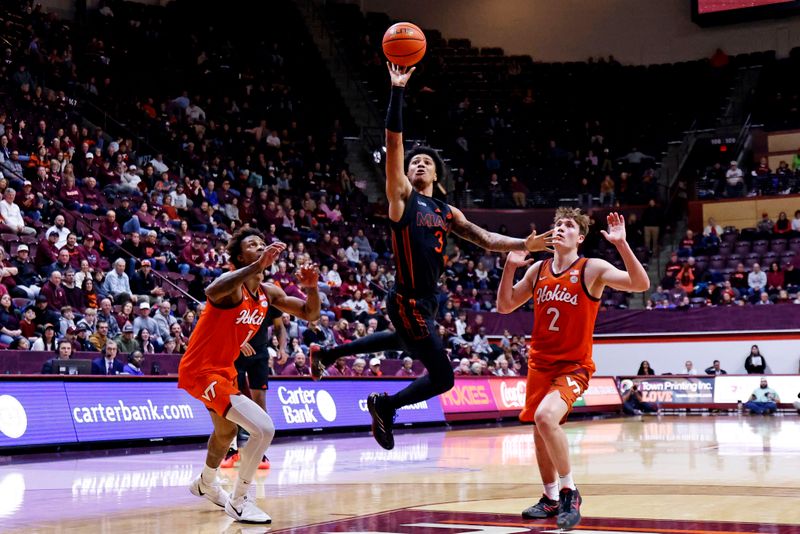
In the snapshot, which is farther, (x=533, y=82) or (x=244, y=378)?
(x=533, y=82)

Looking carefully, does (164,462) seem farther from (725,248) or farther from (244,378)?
(725,248)

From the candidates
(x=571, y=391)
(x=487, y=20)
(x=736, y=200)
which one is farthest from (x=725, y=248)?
(x=571, y=391)

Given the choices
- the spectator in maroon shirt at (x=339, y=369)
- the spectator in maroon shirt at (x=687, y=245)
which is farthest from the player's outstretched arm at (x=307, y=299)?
the spectator in maroon shirt at (x=687, y=245)

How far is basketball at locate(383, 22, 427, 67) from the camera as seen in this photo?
6535 mm

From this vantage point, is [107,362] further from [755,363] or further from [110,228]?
[755,363]

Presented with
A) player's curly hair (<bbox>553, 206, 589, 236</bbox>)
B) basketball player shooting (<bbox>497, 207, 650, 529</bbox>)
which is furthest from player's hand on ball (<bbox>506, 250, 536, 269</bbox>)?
player's curly hair (<bbox>553, 206, 589, 236</bbox>)

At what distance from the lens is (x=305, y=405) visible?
1722cm

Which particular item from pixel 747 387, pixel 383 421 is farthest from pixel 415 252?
pixel 747 387

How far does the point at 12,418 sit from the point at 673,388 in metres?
19.4

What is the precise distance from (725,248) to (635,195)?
13.3ft

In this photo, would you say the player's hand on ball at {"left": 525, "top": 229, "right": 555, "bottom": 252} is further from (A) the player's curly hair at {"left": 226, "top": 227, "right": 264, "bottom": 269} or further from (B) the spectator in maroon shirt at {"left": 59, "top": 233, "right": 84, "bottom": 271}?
(B) the spectator in maroon shirt at {"left": 59, "top": 233, "right": 84, "bottom": 271}

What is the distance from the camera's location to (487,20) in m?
40.5

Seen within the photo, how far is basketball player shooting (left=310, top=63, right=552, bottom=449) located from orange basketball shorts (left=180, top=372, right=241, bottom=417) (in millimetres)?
1061

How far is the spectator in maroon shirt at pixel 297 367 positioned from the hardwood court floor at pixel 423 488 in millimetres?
1998
